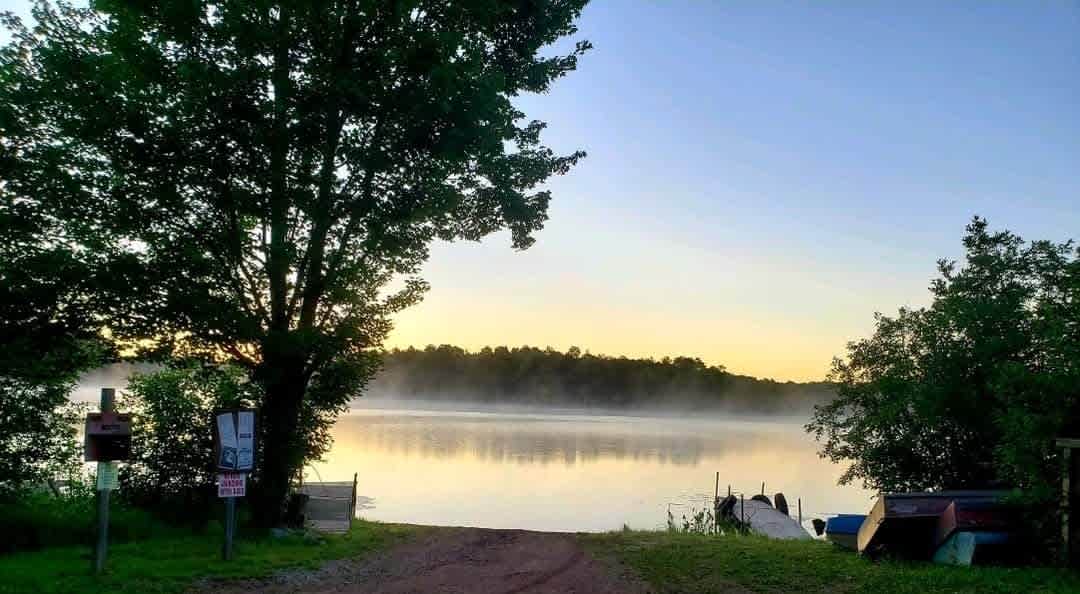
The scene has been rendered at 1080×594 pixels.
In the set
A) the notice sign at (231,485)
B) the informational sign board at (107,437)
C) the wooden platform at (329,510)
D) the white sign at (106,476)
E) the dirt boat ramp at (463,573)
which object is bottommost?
the wooden platform at (329,510)

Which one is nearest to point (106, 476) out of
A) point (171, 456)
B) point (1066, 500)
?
point (171, 456)

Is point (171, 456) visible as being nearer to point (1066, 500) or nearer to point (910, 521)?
point (910, 521)

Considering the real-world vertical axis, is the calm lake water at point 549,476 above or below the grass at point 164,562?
below

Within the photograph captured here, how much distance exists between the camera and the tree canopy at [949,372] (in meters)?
16.6

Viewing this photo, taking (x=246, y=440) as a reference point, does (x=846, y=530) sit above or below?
below

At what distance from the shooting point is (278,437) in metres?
15.7

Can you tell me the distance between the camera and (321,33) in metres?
14.8

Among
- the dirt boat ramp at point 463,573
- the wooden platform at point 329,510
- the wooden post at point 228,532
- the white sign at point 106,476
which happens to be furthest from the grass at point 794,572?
the white sign at point 106,476

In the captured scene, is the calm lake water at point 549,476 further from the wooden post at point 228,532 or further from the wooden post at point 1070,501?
the wooden post at point 1070,501

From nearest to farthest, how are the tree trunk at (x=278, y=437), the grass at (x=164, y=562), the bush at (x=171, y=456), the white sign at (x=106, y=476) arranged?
the grass at (x=164, y=562) < the white sign at (x=106, y=476) < the bush at (x=171, y=456) < the tree trunk at (x=278, y=437)

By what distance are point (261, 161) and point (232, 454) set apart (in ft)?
→ 18.9

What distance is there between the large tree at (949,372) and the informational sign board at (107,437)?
15.5m

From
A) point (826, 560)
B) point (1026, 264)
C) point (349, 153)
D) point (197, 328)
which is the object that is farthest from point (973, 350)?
point (197, 328)

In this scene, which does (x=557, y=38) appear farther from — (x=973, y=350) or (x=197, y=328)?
(x=973, y=350)
